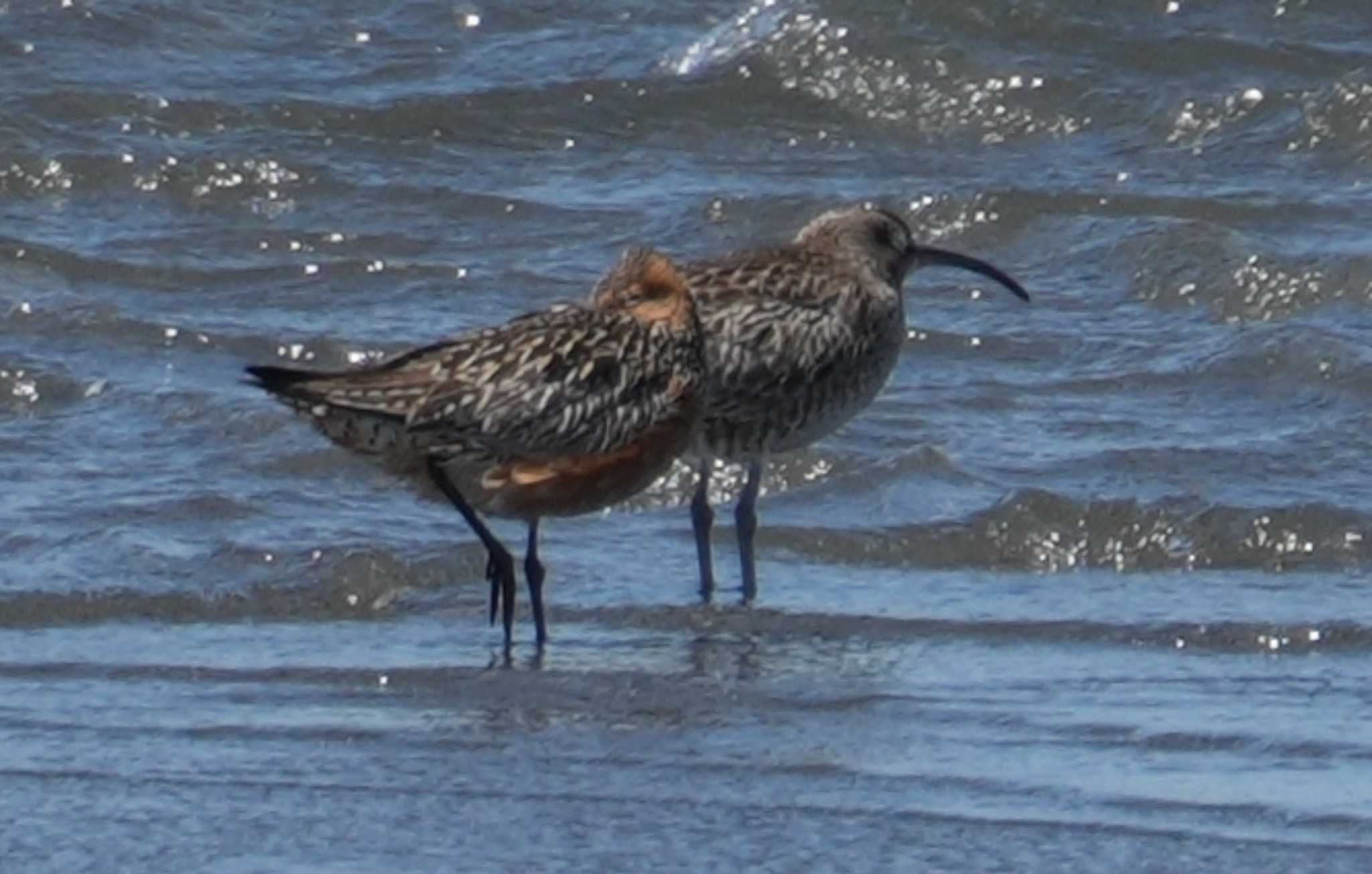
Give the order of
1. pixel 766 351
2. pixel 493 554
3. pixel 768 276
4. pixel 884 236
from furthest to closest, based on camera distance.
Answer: pixel 884 236, pixel 768 276, pixel 766 351, pixel 493 554

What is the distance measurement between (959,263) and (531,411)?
2376 mm

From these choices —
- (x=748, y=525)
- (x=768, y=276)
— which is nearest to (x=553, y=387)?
(x=748, y=525)

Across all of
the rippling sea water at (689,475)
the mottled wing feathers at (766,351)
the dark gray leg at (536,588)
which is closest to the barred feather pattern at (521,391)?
the dark gray leg at (536,588)

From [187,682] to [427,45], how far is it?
25.1 feet

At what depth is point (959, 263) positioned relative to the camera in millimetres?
10023

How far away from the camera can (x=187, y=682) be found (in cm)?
748

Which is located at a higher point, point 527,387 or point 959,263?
point 959,263

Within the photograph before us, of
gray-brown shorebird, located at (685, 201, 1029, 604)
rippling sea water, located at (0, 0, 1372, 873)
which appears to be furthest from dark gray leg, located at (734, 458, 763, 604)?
rippling sea water, located at (0, 0, 1372, 873)

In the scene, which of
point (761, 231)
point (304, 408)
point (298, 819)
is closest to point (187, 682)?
point (304, 408)

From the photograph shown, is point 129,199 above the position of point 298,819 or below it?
above

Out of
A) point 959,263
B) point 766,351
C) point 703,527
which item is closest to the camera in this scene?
point 703,527

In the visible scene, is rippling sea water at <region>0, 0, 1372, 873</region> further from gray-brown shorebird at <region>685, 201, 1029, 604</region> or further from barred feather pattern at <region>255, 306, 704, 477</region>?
barred feather pattern at <region>255, 306, 704, 477</region>

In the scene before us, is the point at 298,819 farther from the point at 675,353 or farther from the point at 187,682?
the point at 675,353

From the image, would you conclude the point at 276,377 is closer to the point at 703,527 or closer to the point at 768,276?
the point at 703,527
